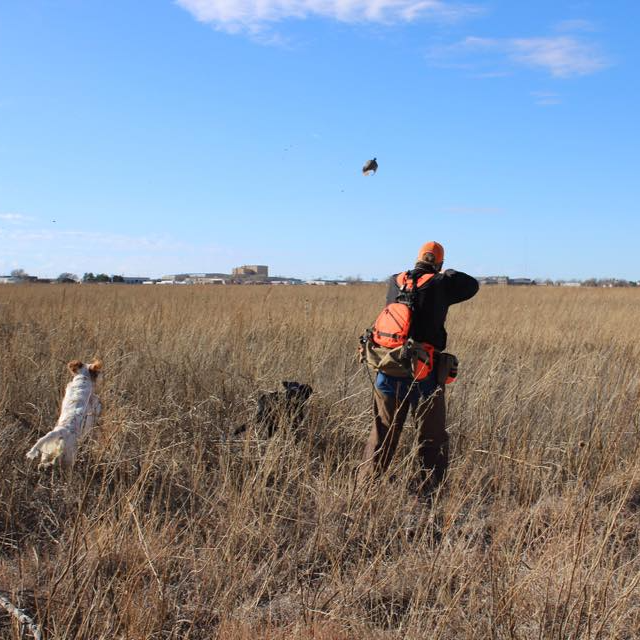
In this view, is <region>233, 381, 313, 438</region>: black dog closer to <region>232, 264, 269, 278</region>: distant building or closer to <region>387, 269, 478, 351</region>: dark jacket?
<region>387, 269, 478, 351</region>: dark jacket

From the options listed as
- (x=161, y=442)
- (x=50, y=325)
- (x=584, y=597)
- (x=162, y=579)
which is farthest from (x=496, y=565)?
(x=50, y=325)

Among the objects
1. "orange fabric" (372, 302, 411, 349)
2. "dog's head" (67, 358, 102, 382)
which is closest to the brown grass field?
"dog's head" (67, 358, 102, 382)

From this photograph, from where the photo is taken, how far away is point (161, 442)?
4477mm

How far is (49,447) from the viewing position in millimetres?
3861

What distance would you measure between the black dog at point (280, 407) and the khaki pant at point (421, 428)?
2.51ft

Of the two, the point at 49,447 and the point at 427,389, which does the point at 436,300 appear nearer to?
the point at 427,389

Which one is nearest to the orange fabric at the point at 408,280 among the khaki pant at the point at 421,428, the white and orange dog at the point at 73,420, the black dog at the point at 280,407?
the khaki pant at the point at 421,428

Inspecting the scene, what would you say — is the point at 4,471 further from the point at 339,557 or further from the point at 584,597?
the point at 584,597

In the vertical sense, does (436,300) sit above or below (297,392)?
above

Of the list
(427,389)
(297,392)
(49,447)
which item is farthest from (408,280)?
(49,447)

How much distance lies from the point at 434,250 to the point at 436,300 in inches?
13.5

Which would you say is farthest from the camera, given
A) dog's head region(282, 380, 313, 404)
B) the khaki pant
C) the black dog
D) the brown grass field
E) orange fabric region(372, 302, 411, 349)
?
dog's head region(282, 380, 313, 404)

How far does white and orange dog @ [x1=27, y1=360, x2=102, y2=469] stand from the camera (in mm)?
3852

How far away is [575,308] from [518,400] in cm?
927
